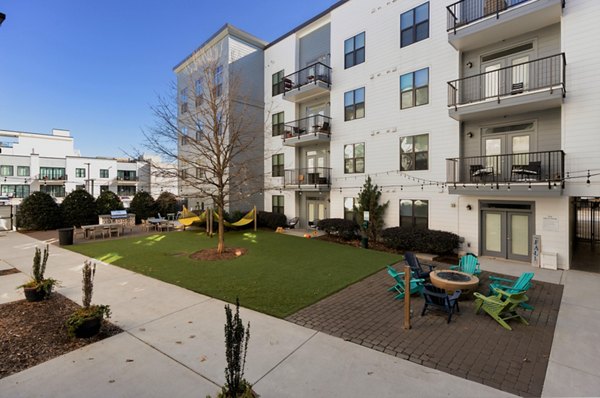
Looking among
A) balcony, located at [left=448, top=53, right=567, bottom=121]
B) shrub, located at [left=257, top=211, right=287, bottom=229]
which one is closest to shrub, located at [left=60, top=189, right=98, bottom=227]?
shrub, located at [left=257, top=211, right=287, bottom=229]

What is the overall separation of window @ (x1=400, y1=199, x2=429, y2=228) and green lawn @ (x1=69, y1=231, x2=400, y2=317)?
3014 millimetres

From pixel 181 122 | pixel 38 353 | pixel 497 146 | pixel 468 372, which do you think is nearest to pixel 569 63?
pixel 497 146

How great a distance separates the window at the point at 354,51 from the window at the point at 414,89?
333 centimetres

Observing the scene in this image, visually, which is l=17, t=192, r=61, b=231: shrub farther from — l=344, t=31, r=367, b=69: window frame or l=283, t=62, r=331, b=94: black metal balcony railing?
l=344, t=31, r=367, b=69: window frame

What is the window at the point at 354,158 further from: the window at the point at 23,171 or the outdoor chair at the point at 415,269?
the window at the point at 23,171

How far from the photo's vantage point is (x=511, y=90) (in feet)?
37.9

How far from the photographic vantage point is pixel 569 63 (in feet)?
33.3

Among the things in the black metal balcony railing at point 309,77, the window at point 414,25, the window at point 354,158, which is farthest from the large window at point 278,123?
the window at point 414,25

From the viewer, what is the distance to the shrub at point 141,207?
23844 mm

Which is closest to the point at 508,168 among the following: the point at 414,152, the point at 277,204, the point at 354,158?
the point at 414,152

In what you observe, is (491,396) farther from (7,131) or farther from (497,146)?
(7,131)

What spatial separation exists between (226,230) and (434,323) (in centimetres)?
1583

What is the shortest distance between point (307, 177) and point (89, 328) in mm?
15078

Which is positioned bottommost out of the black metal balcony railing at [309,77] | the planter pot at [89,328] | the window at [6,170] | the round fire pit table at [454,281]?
the planter pot at [89,328]
